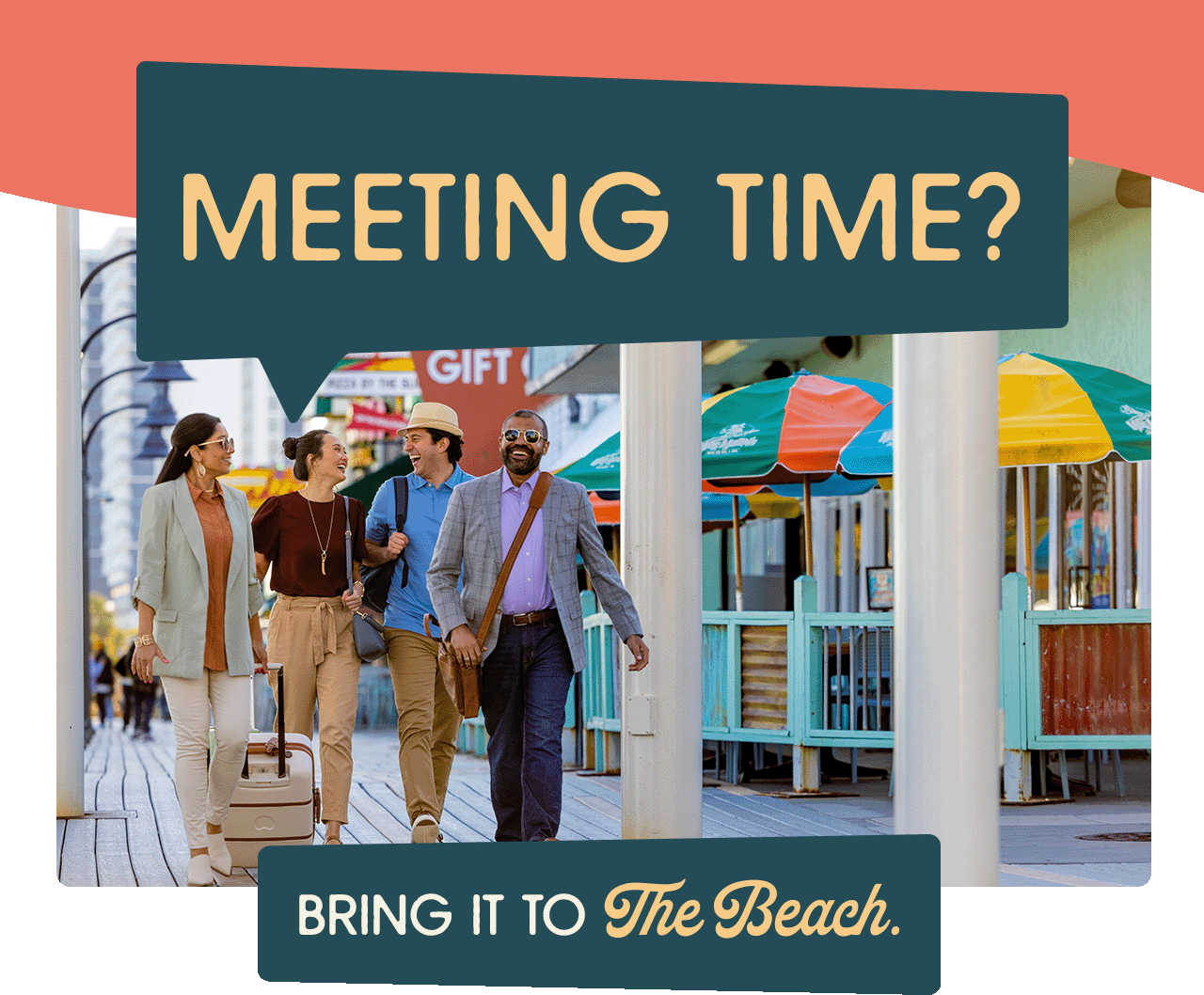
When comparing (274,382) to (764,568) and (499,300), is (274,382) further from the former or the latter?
(764,568)

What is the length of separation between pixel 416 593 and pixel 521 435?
105cm

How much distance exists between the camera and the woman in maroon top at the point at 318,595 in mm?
6266

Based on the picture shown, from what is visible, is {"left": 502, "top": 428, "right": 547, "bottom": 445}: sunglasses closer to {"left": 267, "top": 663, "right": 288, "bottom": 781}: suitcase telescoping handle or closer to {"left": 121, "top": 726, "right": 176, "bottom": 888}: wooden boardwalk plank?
{"left": 267, "top": 663, "right": 288, "bottom": 781}: suitcase telescoping handle

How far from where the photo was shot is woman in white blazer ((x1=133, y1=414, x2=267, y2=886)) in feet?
18.2

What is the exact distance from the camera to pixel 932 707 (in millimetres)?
4562

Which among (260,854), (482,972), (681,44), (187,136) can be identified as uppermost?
(681,44)

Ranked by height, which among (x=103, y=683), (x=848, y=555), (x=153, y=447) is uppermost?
(x=153, y=447)

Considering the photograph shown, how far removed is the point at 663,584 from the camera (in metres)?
5.79

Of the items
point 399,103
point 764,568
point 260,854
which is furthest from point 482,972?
point 764,568

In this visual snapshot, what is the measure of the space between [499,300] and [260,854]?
1609 mm

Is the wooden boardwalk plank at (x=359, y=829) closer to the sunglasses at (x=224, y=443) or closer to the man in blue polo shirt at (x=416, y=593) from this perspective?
the man in blue polo shirt at (x=416, y=593)

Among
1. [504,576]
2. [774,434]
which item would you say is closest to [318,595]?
[504,576]

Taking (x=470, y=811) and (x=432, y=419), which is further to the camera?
(x=470, y=811)

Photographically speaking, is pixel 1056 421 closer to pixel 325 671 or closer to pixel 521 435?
pixel 521 435
